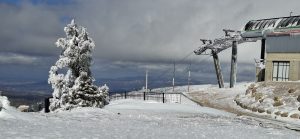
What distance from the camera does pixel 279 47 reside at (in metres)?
55.5

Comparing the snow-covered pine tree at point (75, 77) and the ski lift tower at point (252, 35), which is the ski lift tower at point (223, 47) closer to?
the ski lift tower at point (252, 35)

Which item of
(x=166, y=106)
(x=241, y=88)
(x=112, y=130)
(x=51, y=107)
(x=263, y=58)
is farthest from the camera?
(x=263, y=58)

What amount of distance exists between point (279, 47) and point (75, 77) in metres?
29.9

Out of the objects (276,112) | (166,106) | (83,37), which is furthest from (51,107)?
(276,112)

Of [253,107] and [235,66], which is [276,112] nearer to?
[253,107]

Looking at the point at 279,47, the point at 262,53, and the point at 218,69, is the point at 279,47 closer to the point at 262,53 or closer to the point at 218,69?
the point at 262,53

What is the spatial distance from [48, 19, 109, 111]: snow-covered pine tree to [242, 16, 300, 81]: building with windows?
27548 millimetres

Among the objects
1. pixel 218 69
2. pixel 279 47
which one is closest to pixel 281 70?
pixel 279 47

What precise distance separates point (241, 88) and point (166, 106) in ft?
67.4

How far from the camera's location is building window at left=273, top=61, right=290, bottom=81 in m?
54.8

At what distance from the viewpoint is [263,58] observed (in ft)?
200

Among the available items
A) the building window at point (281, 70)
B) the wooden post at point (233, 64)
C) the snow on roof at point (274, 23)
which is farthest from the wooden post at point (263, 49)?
the building window at point (281, 70)

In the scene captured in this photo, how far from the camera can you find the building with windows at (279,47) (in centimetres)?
5344

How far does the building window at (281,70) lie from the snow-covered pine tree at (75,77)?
27855 mm
